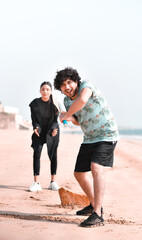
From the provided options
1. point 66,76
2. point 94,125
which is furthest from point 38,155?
point 66,76

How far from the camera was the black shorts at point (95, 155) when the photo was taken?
11.8 ft

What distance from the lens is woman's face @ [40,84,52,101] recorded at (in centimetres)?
576

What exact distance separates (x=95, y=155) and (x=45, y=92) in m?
2.44

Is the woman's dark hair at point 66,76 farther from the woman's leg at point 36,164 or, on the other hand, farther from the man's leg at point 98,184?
the woman's leg at point 36,164

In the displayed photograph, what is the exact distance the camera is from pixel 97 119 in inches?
143

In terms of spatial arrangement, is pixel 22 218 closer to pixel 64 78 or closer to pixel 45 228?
pixel 45 228

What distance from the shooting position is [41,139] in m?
6.00

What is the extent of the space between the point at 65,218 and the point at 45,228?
0.58 metres

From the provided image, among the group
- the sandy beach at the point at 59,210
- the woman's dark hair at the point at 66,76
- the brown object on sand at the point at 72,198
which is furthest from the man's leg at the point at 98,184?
the brown object on sand at the point at 72,198

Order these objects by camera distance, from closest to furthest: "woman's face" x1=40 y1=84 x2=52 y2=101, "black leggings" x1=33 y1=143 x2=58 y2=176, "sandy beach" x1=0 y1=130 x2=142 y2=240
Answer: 1. "sandy beach" x1=0 y1=130 x2=142 y2=240
2. "woman's face" x1=40 y1=84 x2=52 y2=101
3. "black leggings" x1=33 y1=143 x2=58 y2=176

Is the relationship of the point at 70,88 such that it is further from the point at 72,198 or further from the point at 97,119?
the point at 72,198

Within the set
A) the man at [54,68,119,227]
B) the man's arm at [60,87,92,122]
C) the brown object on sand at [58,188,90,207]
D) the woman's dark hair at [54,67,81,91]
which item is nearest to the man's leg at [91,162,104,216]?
the man at [54,68,119,227]

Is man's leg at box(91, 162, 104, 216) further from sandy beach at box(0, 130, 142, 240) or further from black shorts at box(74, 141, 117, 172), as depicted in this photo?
sandy beach at box(0, 130, 142, 240)

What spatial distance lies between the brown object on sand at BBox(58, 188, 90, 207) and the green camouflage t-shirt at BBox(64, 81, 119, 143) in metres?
1.25
